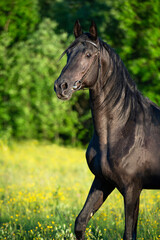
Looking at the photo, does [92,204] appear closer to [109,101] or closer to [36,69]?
[109,101]

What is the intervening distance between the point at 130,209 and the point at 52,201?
10.4 ft

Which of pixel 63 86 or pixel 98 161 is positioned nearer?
pixel 63 86

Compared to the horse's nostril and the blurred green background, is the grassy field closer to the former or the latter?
the blurred green background

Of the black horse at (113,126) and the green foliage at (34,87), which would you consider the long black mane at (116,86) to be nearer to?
the black horse at (113,126)

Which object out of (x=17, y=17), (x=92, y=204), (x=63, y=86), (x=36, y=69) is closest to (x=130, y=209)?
(x=92, y=204)

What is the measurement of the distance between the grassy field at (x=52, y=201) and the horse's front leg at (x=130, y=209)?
608 millimetres

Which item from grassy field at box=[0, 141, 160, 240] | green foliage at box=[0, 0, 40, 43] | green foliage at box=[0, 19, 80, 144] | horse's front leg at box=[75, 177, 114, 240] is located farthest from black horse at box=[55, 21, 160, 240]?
green foliage at box=[0, 0, 40, 43]

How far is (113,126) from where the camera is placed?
3531mm

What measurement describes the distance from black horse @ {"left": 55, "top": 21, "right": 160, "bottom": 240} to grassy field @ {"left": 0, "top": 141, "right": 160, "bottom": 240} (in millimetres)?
761

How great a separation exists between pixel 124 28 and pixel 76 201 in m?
5.86

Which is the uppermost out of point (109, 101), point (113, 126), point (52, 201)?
point (109, 101)

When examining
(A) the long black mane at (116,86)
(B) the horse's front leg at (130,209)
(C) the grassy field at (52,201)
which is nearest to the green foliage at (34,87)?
(C) the grassy field at (52,201)

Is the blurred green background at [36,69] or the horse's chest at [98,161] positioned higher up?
the blurred green background at [36,69]

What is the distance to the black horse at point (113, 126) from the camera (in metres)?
3.34
